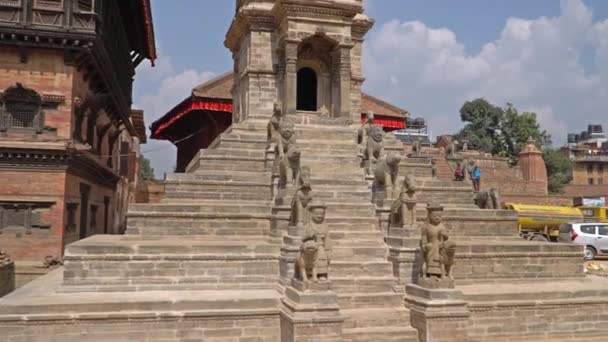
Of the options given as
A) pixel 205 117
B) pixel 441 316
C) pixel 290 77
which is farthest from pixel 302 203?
pixel 205 117

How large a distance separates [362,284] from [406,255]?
1.18 metres

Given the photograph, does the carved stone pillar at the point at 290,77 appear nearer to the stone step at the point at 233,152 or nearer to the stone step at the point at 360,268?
the stone step at the point at 233,152

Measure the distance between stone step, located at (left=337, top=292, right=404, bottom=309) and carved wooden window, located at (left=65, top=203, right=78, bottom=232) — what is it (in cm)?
1092

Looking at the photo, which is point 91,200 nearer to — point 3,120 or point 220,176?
point 3,120

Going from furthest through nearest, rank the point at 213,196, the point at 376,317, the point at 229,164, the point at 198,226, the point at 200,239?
the point at 229,164
the point at 213,196
the point at 198,226
the point at 200,239
the point at 376,317

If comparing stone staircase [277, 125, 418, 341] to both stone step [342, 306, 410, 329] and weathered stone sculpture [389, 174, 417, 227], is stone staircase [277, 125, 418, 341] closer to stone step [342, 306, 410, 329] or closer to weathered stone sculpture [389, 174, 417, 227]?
stone step [342, 306, 410, 329]

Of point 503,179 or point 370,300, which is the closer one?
point 370,300

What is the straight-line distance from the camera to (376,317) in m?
10.9

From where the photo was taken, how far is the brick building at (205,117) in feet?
88.4

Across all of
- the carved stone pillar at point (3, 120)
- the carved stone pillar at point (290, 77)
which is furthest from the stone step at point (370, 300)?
the carved stone pillar at point (3, 120)

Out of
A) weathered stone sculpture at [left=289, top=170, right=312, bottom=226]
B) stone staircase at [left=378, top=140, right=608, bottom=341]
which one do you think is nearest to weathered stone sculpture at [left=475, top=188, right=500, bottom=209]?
stone staircase at [left=378, top=140, right=608, bottom=341]

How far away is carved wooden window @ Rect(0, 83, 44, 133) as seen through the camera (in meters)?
17.5

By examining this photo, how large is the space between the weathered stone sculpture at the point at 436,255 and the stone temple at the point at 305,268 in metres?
0.03

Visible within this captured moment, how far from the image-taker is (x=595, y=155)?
73000mm
